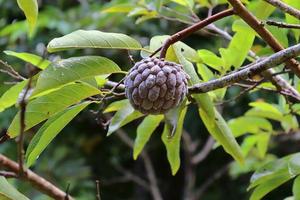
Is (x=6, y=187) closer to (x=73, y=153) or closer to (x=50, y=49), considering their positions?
(x=50, y=49)

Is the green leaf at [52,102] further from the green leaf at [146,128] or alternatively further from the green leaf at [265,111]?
the green leaf at [265,111]

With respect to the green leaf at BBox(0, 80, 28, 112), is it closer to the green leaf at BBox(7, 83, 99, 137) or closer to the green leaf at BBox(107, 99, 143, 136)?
the green leaf at BBox(7, 83, 99, 137)

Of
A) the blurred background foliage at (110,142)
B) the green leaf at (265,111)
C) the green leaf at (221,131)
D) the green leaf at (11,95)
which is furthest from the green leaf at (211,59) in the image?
the blurred background foliage at (110,142)

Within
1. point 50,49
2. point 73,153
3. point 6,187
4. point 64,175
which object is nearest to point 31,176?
point 6,187

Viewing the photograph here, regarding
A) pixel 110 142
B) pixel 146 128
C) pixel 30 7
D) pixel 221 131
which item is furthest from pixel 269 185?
pixel 110 142

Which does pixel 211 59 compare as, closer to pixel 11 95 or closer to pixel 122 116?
pixel 122 116
